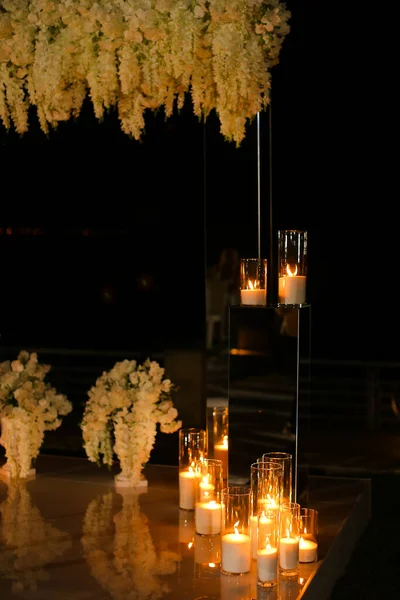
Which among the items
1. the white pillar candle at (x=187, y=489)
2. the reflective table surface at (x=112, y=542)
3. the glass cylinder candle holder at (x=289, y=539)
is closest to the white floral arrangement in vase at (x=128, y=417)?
the reflective table surface at (x=112, y=542)

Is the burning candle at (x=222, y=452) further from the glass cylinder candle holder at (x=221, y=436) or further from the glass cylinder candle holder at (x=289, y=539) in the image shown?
the glass cylinder candle holder at (x=289, y=539)

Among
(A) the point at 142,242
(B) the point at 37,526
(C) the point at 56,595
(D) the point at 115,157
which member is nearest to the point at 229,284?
(A) the point at 142,242

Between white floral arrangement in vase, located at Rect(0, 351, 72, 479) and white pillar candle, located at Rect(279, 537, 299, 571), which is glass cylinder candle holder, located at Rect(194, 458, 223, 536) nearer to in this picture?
white pillar candle, located at Rect(279, 537, 299, 571)

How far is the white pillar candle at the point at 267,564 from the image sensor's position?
306 cm

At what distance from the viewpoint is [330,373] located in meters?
5.61

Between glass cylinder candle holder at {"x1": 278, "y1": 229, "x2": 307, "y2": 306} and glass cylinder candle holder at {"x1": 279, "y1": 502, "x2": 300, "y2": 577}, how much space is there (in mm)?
901

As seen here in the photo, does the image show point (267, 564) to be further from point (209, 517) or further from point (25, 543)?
Result: point (25, 543)

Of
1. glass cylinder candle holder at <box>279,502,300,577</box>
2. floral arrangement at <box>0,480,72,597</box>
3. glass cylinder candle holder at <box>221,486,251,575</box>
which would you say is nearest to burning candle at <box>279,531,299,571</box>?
glass cylinder candle holder at <box>279,502,300,577</box>

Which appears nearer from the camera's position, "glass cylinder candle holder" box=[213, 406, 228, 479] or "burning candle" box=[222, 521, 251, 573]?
"burning candle" box=[222, 521, 251, 573]

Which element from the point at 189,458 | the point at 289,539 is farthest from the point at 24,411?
the point at 289,539

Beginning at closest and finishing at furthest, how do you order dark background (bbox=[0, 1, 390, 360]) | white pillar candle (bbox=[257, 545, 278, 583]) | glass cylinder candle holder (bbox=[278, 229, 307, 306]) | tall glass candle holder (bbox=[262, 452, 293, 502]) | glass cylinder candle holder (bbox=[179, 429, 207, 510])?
white pillar candle (bbox=[257, 545, 278, 583]) < tall glass candle holder (bbox=[262, 452, 293, 502]) < glass cylinder candle holder (bbox=[278, 229, 307, 306]) < glass cylinder candle holder (bbox=[179, 429, 207, 510]) < dark background (bbox=[0, 1, 390, 360])

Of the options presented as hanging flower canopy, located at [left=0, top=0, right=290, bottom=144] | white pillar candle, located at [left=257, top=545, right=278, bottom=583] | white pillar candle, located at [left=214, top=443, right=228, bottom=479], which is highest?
hanging flower canopy, located at [left=0, top=0, right=290, bottom=144]

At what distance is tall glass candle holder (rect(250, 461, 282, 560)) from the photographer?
3.22 meters

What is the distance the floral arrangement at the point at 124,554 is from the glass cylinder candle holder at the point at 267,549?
12.9 inches
